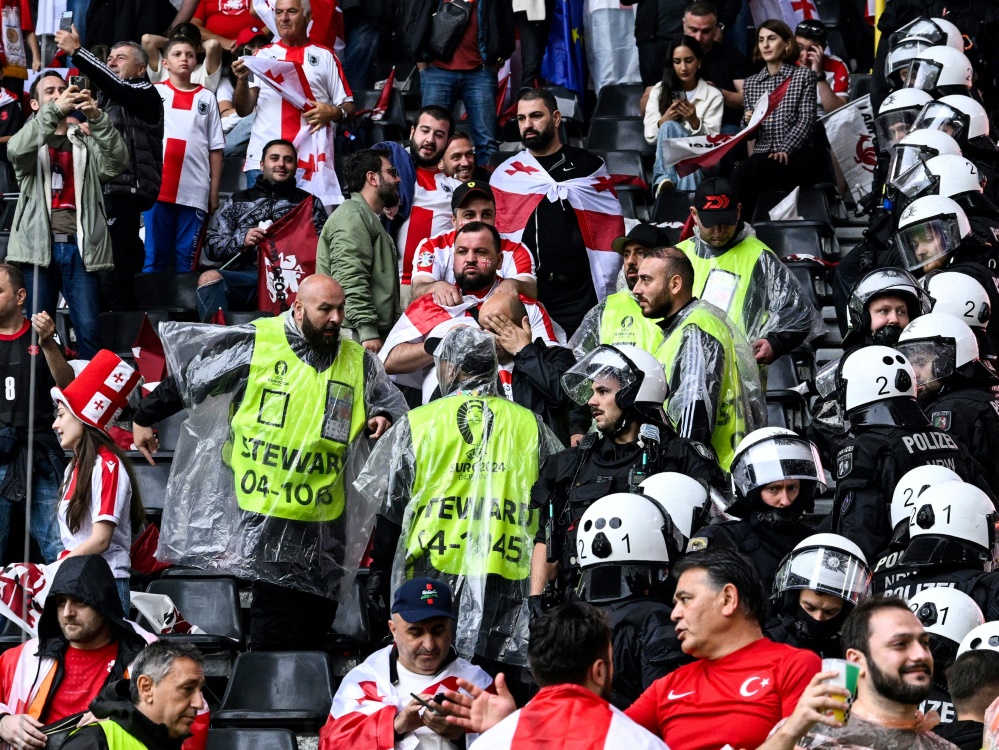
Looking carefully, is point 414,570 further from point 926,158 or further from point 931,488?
point 926,158

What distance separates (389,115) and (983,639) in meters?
8.53

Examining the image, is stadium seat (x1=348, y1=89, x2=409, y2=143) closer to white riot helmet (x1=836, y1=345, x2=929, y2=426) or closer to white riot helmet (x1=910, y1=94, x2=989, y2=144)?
white riot helmet (x1=910, y1=94, x2=989, y2=144)

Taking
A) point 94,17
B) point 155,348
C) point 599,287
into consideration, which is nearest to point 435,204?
point 599,287

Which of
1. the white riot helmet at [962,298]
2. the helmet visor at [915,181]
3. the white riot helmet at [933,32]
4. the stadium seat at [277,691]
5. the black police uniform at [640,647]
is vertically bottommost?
the stadium seat at [277,691]

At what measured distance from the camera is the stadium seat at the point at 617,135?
508 inches

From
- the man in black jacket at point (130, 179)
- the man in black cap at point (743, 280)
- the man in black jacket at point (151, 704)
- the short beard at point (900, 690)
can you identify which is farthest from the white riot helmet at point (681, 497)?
the man in black jacket at point (130, 179)

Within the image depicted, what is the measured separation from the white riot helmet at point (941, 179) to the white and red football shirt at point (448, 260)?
2.55 m

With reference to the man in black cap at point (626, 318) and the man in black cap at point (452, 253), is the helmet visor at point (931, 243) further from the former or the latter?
the man in black cap at point (452, 253)

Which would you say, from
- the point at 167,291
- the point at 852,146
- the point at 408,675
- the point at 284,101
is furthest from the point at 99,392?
the point at 852,146

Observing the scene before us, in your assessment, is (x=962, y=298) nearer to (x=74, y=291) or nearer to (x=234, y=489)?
(x=234, y=489)

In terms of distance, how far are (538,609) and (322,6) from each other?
755 cm

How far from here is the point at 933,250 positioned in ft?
32.9

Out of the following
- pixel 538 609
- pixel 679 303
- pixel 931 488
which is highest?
pixel 679 303

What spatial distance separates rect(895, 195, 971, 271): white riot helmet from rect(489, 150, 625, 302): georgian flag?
63.6 inches
